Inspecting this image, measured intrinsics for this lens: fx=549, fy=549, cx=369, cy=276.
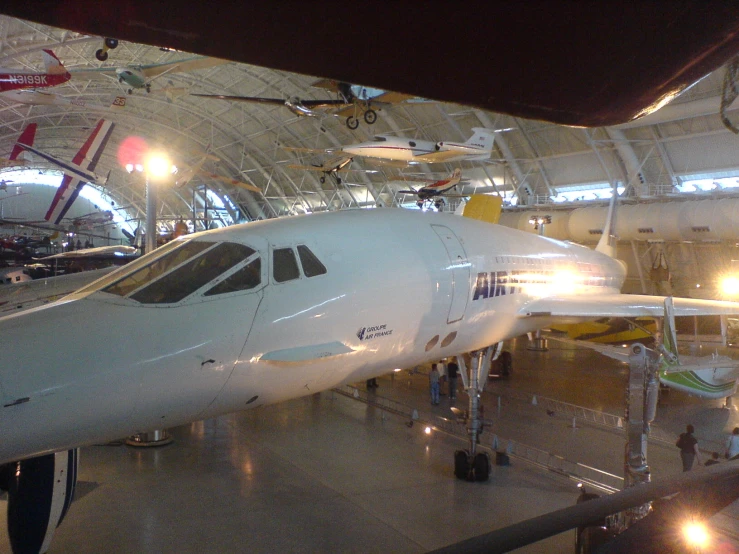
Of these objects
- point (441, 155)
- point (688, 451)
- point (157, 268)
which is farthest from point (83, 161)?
point (688, 451)

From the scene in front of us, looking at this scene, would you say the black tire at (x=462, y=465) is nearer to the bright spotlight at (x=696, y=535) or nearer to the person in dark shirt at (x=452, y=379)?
the person in dark shirt at (x=452, y=379)

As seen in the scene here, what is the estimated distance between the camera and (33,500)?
5.59 metres

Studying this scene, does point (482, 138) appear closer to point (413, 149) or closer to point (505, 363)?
point (413, 149)

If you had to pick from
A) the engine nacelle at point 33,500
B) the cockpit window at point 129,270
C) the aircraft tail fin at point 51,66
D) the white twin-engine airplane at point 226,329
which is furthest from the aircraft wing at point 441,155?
the engine nacelle at point 33,500

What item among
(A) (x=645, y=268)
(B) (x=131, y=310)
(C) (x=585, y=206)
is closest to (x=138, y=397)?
(B) (x=131, y=310)

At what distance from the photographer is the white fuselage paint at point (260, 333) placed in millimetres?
3590

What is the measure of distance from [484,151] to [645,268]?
12.5 metres

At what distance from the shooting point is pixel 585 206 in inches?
1142

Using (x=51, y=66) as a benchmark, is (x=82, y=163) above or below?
below

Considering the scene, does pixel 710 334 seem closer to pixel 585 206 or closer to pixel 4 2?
pixel 585 206

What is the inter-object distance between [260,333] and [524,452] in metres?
8.21

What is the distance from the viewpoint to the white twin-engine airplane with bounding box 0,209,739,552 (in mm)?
3637

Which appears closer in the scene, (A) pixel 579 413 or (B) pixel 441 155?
(A) pixel 579 413

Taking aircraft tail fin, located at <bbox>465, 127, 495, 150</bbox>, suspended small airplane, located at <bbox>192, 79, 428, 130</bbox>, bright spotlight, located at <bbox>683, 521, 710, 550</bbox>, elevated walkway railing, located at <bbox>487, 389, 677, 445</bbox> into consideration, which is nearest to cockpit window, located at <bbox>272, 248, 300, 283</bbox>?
bright spotlight, located at <bbox>683, 521, 710, 550</bbox>
